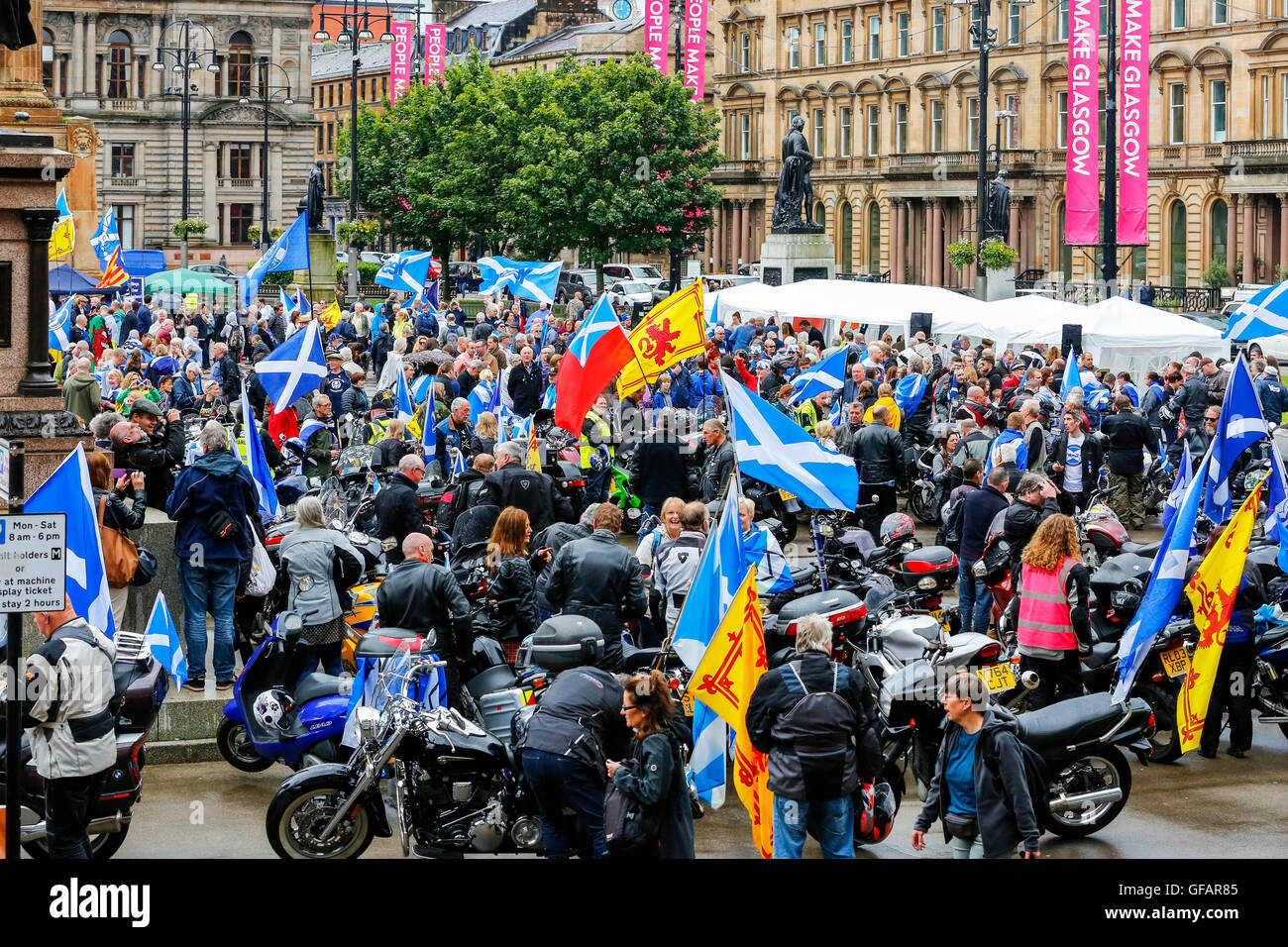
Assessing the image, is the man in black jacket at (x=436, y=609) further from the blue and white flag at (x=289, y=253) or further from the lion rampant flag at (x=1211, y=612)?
the blue and white flag at (x=289, y=253)

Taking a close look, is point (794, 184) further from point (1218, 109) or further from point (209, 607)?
point (209, 607)

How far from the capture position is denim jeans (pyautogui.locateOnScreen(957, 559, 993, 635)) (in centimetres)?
1400

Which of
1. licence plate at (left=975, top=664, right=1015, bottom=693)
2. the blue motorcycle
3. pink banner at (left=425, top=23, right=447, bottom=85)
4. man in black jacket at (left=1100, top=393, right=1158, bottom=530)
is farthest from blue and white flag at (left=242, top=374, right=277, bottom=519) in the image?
pink banner at (left=425, top=23, right=447, bottom=85)

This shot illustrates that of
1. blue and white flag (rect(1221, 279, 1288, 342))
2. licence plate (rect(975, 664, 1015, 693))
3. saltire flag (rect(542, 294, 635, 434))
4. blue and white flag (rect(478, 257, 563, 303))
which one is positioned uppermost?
blue and white flag (rect(478, 257, 563, 303))

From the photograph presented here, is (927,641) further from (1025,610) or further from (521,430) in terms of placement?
(521,430)

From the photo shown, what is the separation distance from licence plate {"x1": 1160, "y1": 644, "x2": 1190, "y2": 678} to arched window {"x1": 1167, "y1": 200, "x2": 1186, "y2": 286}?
53.4 m

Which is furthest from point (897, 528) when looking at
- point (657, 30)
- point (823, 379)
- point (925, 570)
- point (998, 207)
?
point (657, 30)

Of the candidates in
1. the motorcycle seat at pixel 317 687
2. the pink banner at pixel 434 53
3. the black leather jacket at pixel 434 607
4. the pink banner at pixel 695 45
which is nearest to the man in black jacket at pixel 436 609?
the black leather jacket at pixel 434 607

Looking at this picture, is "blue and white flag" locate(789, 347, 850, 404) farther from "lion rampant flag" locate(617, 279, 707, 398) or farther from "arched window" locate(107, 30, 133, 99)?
"arched window" locate(107, 30, 133, 99)

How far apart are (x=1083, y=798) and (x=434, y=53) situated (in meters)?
65.0

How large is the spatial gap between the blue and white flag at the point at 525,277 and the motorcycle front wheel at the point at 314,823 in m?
21.2

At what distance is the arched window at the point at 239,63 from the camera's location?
95875mm

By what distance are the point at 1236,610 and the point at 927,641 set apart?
7.05 ft
